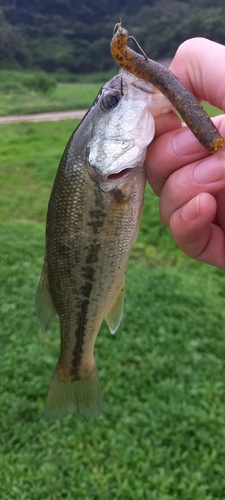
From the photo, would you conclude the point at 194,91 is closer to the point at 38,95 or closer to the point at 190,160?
the point at 190,160

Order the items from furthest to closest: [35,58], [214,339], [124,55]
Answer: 1. [35,58]
2. [214,339]
3. [124,55]

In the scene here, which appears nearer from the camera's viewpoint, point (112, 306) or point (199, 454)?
point (112, 306)

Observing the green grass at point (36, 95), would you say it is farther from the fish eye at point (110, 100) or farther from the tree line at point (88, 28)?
the fish eye at point (110, 100)

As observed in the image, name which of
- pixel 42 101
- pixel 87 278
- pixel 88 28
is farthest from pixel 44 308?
pixel 88 28

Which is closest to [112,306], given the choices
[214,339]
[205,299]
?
[214,339]

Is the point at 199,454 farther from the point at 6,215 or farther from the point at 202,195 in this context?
the point at 6,215

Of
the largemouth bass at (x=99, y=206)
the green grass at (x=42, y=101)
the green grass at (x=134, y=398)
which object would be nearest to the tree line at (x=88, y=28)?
the green grass at (x=42, y=101)

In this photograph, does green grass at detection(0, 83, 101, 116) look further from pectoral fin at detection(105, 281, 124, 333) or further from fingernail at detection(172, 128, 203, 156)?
fingernail at detection(172, 128, 203, 156)
